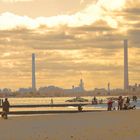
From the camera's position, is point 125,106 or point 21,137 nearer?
point 21,137

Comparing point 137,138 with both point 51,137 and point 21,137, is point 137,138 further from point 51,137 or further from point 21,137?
point 21,137

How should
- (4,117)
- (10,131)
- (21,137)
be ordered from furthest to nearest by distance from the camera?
1. (4,117)
2. (10,131)
3. (21,137)

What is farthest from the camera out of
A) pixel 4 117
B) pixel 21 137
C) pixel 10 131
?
pixel 4 117

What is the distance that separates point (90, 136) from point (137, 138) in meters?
2.41

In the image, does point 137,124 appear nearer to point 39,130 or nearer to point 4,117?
point 39,130

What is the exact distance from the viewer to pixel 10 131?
27.5 metres


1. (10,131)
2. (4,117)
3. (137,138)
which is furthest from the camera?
(4,117)

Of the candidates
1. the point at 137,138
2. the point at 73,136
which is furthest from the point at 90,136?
the point at 137,138

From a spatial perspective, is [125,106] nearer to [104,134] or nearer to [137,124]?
[137,124]

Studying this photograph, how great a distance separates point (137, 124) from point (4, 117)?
12724 mm

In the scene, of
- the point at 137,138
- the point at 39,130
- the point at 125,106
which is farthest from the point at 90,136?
the point at 125,106

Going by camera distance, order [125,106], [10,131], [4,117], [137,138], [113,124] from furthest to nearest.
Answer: [125,106] → [4,117] → [113,124] → [10,131] → [137,138]

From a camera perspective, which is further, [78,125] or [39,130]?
[78,125]

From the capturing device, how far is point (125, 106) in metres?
54.0
